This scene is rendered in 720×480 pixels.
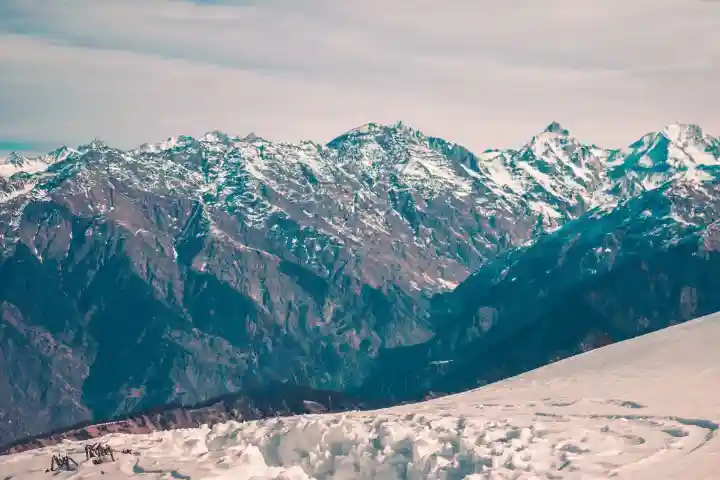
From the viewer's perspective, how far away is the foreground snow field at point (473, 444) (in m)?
83.4

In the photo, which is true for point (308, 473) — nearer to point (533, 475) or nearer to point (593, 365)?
point (533, 475)

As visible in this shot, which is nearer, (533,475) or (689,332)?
(533,475)

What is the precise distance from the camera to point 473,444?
89.3 metres

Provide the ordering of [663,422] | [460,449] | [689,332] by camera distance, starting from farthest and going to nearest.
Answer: [689,332], [663,422], [460,449]

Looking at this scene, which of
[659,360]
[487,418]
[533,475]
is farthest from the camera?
[659,360]

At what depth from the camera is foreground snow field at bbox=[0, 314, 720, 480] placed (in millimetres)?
83438

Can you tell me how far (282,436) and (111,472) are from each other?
1798 centimetres

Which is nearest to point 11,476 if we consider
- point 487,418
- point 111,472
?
point 111,472

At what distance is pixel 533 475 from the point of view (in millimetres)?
82062

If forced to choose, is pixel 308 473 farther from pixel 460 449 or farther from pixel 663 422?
pixel 663 422

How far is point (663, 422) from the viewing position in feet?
314

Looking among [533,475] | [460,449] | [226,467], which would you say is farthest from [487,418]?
[226,467]

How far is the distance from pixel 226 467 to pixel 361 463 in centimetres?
1282

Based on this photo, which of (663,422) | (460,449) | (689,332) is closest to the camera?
(460,449)
